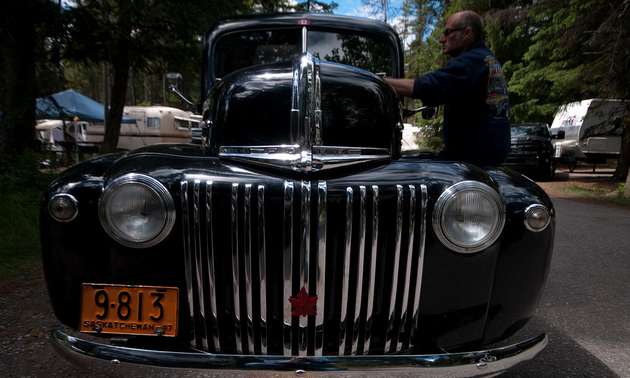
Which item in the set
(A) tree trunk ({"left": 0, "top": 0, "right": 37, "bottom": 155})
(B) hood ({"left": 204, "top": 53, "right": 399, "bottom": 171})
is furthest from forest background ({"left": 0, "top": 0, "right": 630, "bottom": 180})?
(B) hood ({"left": 204, "top": 53, "right": 399, "bottom": 171})

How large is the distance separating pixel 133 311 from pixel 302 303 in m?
0.65

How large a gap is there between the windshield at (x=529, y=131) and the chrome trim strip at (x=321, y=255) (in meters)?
12.9

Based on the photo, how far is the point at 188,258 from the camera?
1759mm

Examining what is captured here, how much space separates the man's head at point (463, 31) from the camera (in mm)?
2977

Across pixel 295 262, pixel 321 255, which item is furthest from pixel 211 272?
pixel 321 255

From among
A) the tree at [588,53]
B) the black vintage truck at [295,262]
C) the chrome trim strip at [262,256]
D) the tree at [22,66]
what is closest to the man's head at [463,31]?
the black vintage truck at [295,262]

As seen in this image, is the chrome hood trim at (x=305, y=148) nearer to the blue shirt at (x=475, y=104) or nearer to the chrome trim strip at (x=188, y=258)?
the chrome trim strip at (x=188, y=258)

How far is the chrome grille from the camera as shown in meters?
1.73

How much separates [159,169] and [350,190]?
Result: 0.76 metres

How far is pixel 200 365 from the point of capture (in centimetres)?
155

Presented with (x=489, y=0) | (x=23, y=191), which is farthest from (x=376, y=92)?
(x=489, y=0)

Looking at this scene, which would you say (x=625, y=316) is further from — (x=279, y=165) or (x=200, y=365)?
(x=200, y=365)

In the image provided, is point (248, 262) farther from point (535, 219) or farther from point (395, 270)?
point (535, 219)

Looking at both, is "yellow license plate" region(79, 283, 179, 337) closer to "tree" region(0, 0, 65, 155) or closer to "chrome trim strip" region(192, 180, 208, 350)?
"chrome trim strip" region(192, 180, 208, 350)
